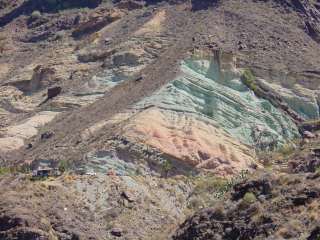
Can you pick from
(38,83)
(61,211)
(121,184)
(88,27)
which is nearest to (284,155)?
(121,184)

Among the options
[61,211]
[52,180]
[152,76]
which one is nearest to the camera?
[61,211]

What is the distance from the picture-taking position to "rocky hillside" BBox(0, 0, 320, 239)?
5450 centimetres

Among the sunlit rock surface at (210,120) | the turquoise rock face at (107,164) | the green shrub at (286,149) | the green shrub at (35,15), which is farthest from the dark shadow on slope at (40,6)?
the turquoise rock face at (107,164)

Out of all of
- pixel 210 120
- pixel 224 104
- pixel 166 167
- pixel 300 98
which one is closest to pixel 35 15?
pixel 300 98

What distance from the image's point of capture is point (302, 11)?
353 feet

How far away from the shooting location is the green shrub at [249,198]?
48.1 metres

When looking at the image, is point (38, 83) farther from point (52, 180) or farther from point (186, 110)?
point (52, 180)

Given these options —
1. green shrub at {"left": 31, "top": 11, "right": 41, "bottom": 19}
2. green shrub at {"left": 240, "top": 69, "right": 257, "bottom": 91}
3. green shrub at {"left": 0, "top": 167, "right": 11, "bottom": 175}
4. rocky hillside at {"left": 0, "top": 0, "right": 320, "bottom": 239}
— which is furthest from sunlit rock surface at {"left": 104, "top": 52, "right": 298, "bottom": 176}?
green shrub at {"left": 31, "top": 11, "right": 41, "bottom": 19}

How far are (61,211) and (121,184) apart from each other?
6.52 metres

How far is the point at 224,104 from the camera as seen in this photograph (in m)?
79.5

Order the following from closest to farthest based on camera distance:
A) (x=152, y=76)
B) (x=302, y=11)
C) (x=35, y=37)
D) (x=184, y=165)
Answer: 1. (x=184, y=165)
2. (x=152, y=76)
3. (x=302, y=11)
4. (x=35, y=37)

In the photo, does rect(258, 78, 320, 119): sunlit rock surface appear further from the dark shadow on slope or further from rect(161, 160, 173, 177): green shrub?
the dark shadow on slope

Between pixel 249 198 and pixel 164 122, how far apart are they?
85.2 feet

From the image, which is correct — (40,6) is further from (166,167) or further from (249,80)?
(166,167)
